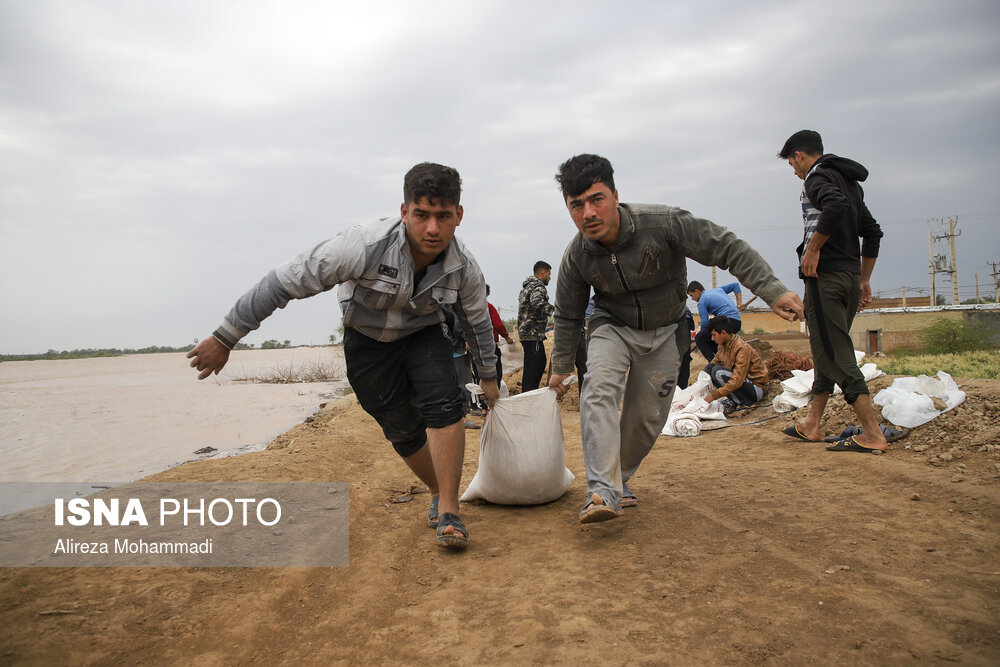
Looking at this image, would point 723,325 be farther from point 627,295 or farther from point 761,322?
point 761,322

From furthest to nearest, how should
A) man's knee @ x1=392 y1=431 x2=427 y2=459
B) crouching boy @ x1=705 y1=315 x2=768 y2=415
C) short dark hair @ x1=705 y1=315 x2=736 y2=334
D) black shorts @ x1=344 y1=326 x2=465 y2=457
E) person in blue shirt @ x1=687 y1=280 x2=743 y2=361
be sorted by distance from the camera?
→ person in blue shirt @ x1=687 y1=280 x2=743 y2=361 < short dark hair @ x1=705 y1=315 x2=736 y2=334 < crouching boy @ x1=705 y1=315 x2=768 y2=415 < man's knee @ x1=392 y1=431 x2=427 y2=459 < black shorts @ x1=344 y1=326 x2=465 y2=457

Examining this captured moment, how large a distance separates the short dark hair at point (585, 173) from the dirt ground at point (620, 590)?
1.60 metres

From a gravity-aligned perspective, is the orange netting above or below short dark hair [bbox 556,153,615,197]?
below

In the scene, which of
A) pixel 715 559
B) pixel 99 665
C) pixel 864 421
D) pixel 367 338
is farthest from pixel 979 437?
pixel 99 665

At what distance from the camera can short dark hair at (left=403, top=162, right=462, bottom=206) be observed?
8.84 ft

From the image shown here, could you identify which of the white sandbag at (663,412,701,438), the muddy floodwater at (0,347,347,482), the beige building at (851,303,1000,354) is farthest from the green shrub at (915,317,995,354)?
the muddy floodwater at (0,347,347,482)

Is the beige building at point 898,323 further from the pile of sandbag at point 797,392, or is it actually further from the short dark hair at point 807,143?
the short dark hair at point 807,143

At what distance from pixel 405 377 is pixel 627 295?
45.3 inches

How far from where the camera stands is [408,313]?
2.89 metres

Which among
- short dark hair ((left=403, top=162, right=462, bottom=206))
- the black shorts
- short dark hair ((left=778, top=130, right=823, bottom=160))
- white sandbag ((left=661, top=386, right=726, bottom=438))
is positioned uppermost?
short dark hair ((left=778, top=130, right=823, bottom=160))

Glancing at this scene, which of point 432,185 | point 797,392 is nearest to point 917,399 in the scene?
point 797,392

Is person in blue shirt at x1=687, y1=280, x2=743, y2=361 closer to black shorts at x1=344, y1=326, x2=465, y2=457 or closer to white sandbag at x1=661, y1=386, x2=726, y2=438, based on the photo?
white sandbag at x1=661, y1=386, x2=726, y2=438

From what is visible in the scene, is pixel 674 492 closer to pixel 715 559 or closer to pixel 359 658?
pixel 715 559

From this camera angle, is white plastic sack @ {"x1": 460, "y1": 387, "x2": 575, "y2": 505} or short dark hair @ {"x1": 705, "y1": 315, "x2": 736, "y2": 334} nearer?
white plastic sack @ {"x1": 460, "y1": 387, "x2": 575, "y2": 505}
